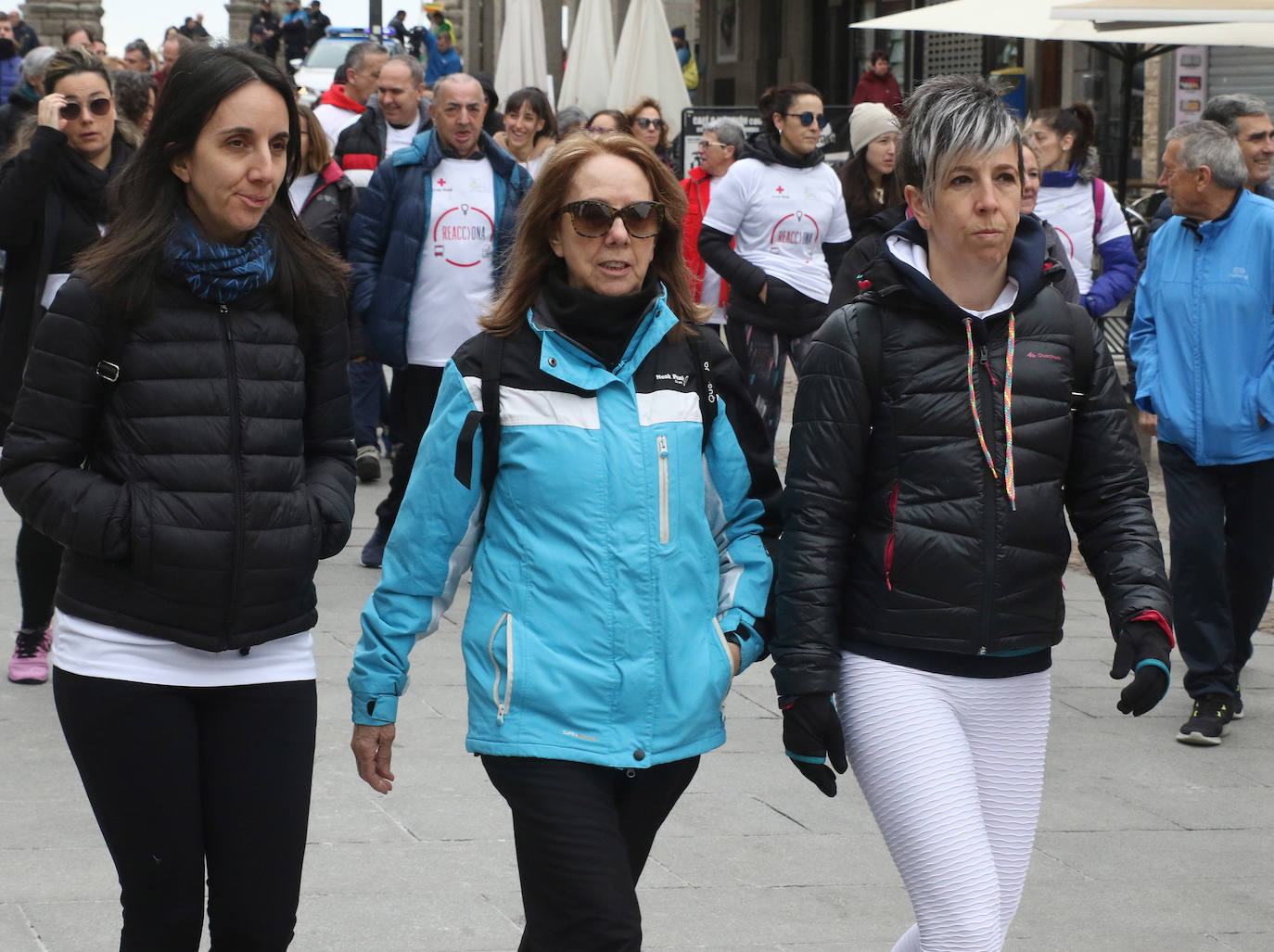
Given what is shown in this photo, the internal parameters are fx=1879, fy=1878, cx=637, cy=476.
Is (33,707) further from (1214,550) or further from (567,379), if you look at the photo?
(1214,550)

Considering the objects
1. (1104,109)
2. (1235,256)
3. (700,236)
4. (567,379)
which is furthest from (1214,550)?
(1104,109)

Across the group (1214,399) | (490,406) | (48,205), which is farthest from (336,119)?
(490,406)

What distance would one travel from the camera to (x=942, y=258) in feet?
11.4

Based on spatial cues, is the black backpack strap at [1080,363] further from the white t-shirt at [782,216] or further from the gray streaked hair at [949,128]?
the white t-shirt at [782,216]

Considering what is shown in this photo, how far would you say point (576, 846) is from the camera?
10.2ft

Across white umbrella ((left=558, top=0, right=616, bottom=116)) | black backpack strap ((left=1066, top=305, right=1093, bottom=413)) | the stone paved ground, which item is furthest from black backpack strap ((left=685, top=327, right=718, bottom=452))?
white umbrella ((left=558, top=0, right=616, bottom=116))

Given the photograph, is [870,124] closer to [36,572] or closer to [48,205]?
[48,205]

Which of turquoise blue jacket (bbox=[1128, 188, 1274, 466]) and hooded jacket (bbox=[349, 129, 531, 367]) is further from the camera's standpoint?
hooded jacket (bbox=[349, 129, 531, 367])

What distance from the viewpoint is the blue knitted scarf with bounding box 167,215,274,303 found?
323cm

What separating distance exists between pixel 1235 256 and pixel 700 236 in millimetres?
3092

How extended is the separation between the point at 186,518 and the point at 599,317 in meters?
0.79

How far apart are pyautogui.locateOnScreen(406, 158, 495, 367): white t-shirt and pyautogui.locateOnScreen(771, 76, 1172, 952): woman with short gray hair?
189 inches

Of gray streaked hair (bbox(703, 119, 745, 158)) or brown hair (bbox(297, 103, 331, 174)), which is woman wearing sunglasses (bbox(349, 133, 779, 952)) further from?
gray streaked hair (bbox(703, 119, 745, 158))

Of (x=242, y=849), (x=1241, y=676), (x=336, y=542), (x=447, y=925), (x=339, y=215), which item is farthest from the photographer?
(x=339, y=215)
